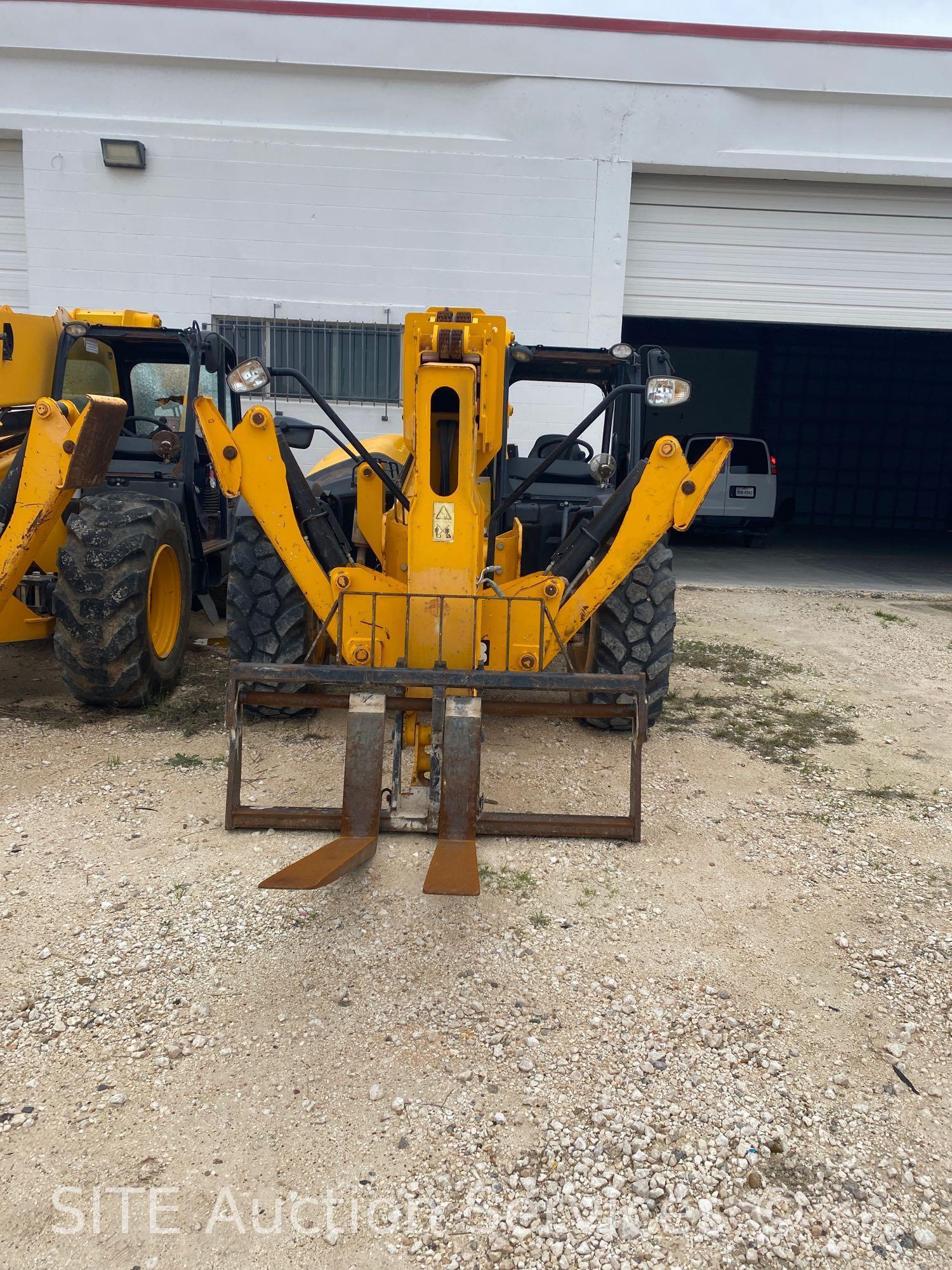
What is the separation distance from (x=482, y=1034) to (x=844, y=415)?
22.6m

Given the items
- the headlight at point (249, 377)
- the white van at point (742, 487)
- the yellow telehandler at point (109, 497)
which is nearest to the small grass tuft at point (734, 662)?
the yellow telehandler at point (109, 497)

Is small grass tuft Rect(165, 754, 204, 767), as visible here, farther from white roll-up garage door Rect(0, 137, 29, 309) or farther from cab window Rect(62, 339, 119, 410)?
white roll-up garage door Rect(0, 137, 29, 309)

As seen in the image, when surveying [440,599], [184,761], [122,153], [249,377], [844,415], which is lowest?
[184,761]

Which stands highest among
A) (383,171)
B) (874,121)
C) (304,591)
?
(874,121)

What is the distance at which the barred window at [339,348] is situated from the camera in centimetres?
1075

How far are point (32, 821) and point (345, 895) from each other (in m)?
1.55

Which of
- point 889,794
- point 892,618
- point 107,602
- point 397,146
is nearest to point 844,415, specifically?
point 892,618

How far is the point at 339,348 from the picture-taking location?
10789 millimetres

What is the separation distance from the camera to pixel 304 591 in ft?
13.7

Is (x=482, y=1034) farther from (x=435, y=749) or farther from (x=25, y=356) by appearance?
(x=25, y=356)

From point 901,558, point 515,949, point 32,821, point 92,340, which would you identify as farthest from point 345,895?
point 901,558

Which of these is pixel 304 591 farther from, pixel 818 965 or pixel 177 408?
pixel 177 408

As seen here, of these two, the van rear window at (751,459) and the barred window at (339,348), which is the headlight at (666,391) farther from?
the van rear window at (751,459)

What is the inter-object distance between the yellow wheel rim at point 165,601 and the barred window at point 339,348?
17.3 feet
